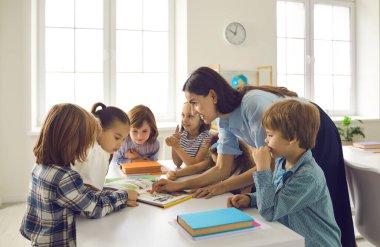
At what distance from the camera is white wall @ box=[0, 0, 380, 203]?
366 centimetres

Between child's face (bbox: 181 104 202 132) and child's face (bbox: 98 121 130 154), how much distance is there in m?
0.69

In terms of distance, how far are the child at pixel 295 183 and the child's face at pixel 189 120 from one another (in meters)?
1.03

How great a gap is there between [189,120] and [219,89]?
2.34 feet

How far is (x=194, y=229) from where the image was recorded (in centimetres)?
98

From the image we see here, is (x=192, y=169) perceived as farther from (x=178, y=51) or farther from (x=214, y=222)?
(x=178, y=51)

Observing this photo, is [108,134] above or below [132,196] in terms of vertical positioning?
above

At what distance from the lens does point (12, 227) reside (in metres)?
Answer: 2.97

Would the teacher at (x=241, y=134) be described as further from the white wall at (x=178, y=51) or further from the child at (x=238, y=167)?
the white wall at (x=178, y=51)

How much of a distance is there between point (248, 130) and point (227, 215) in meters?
0.58

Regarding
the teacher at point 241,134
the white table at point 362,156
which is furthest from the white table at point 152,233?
the white table at point 362,156

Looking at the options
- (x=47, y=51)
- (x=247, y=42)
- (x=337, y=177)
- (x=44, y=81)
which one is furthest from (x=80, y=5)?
(x=337, y=177)

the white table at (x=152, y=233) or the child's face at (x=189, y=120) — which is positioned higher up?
the child's face at (x=189, y=120)

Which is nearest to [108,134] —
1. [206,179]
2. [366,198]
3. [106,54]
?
[206,179]

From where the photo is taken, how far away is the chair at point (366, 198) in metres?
1.60
